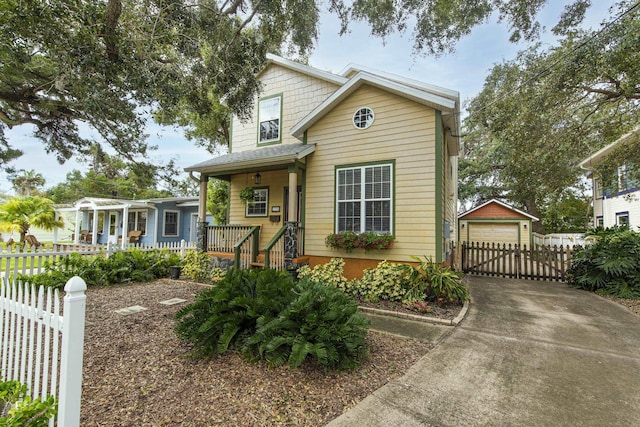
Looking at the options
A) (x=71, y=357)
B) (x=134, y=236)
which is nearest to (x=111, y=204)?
(x=134, y=236)

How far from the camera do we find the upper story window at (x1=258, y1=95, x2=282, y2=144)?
33.8 feet

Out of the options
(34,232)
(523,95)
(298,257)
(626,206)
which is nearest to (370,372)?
(298,257)

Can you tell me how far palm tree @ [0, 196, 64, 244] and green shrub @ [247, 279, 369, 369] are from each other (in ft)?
46.3

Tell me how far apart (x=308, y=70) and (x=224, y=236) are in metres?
6.33

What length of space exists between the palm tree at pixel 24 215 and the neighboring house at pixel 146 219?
12.7 feet

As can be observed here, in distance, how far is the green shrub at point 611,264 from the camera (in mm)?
6969

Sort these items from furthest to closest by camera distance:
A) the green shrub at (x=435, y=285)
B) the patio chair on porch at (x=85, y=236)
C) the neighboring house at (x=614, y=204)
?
the patio chair on porch at (x=85, y=236) → the neighboring house at (x=614, y=204) → the green shrub at (x=435, y=285)

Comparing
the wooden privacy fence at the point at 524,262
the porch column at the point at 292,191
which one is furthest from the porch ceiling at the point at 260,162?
the wooden privacy fence at the point at 524,262

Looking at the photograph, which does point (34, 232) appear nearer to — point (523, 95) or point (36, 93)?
point (36, 93)

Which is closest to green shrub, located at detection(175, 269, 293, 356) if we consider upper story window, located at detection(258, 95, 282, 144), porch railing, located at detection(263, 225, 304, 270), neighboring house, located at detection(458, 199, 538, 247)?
porch railing, located at detection(263, 225, 304, 270)

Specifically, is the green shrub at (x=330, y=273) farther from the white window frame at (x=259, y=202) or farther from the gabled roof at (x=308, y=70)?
the gabled roof at (x=308, y=70)

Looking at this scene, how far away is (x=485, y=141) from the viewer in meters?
22.0

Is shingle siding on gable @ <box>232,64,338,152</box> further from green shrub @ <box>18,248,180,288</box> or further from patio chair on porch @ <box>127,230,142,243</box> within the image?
patio chair on porch @ <box>127,230,142,243</box>

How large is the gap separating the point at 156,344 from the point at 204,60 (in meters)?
6.53
